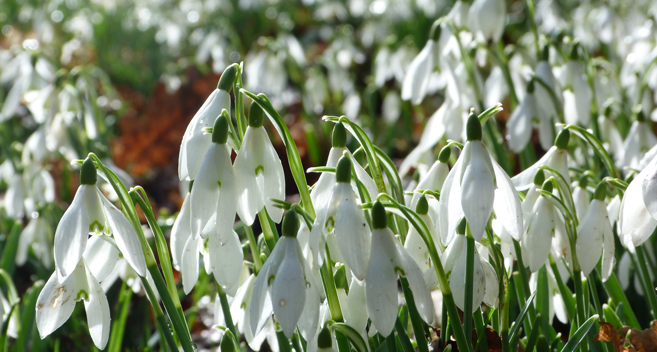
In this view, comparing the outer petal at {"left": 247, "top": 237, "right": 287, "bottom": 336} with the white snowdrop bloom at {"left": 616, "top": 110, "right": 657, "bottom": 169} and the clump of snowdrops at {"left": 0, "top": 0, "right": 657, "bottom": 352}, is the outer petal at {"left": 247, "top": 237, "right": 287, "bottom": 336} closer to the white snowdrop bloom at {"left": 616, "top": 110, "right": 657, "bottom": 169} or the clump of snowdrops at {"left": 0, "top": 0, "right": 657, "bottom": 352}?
the clump of snowdrops at {"left": 0, "top": 0, "right": 657, "bottom": 352}

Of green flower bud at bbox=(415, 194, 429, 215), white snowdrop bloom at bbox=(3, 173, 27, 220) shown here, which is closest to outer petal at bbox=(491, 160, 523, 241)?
green flower bud at bbox=(415, 194, 429, 215)

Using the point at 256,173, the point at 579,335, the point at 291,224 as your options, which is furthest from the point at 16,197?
the point at 579,335

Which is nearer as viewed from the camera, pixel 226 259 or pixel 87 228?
pixel 87 228

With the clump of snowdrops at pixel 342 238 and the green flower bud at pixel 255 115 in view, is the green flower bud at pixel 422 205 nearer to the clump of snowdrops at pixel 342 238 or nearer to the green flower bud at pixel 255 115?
the clump of snowdrops at pixel 342 238

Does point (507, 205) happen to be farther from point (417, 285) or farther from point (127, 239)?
point (127, 239)

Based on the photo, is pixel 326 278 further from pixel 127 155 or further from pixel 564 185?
pixel 127 155

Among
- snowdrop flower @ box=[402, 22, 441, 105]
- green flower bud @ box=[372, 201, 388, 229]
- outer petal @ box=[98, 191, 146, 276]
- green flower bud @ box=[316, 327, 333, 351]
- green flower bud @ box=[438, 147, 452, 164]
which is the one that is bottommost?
green flower bud @ box=[316, 327, 333, 351]
